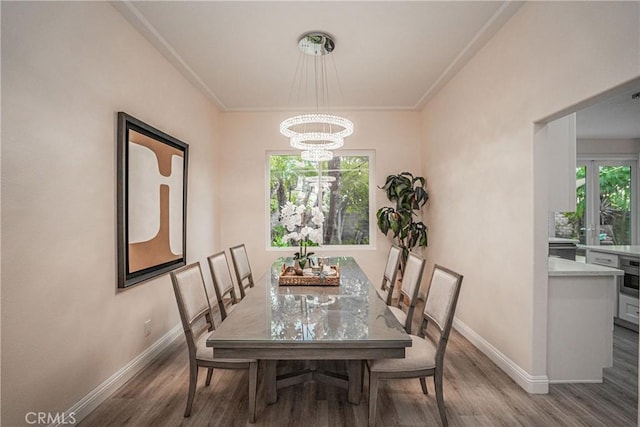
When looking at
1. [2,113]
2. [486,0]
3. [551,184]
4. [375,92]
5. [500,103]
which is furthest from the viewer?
[375,92]

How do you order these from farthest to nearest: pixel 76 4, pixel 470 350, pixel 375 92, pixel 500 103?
pixel 375 92 < pixel 470 350 < pixel 500 103 < pixel 76 4

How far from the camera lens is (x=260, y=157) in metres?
4.84

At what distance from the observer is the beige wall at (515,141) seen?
69.6 inches

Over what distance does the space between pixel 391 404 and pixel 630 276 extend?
3297mm

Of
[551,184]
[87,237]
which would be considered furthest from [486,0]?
[87,237]

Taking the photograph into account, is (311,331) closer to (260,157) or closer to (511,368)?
(511,368)

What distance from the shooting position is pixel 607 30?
1.68 m

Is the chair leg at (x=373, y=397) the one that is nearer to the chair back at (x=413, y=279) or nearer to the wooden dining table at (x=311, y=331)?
the wooden dining table at (x=311, y=331)

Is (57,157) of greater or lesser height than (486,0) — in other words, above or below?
below

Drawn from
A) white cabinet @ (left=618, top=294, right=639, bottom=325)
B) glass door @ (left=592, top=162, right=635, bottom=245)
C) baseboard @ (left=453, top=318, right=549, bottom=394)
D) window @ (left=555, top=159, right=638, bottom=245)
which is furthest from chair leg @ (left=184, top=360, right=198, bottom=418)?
glass door @ (left=592, top=162, right=635, bottom=245)

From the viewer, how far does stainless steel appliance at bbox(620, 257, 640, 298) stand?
A: 3.42 m

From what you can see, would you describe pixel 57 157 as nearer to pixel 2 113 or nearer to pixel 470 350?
pixel 2 113

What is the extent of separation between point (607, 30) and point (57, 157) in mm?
3107

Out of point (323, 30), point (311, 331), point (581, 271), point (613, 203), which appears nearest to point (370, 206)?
point (323, 30)
